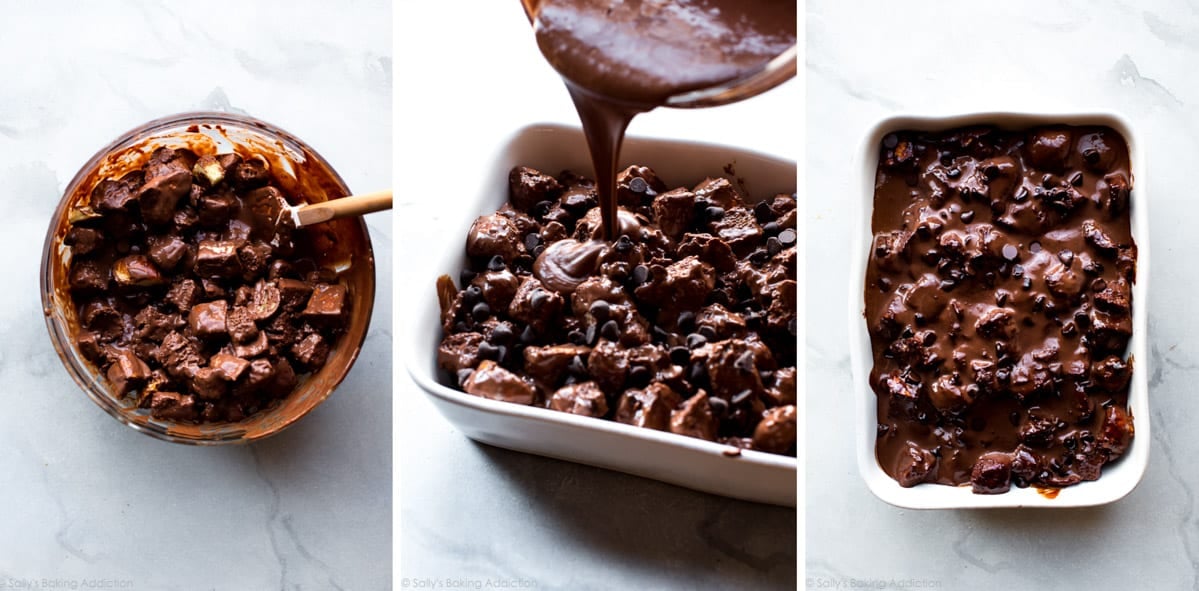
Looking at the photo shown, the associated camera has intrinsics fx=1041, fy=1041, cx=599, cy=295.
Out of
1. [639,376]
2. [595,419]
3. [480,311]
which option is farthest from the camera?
[480,311]

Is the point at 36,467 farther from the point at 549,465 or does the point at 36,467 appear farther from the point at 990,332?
the point at 990,332

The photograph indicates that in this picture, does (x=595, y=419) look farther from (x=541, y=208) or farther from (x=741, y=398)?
(x=541, y=208)

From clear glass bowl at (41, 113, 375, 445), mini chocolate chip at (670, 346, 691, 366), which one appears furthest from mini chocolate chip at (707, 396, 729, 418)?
clear glass bowl at (41, 113, 375, 445)

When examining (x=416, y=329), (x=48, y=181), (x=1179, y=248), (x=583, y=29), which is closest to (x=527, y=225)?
(x=416, y=329)

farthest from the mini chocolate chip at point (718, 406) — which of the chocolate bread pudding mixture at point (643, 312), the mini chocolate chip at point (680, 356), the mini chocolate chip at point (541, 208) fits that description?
the mini chocolate chip at point (541, 208)

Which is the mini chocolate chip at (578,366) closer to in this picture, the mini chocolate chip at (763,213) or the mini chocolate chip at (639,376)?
the mini chocolate chip at (639,376)

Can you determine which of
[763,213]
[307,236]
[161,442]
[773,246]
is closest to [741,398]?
[773,246]
